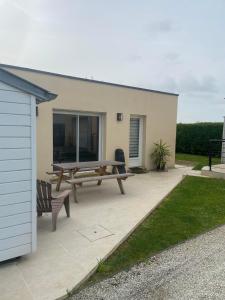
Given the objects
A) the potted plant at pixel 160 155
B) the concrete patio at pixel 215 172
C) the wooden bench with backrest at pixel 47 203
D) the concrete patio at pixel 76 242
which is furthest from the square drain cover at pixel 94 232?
the potted plant at pixel 160 155

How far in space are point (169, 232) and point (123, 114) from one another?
6405mm

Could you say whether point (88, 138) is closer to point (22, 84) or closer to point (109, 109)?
point (109, 109)

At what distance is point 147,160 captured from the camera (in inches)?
443

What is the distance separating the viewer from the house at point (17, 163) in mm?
3082

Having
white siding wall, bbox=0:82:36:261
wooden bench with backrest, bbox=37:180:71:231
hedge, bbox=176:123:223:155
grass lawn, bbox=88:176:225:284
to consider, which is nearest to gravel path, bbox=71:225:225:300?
grass lawn, bbox=88:176:225:284

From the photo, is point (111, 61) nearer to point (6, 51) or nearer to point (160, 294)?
point (6, 51)

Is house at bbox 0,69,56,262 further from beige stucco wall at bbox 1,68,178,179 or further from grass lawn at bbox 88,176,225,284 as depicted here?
beige stucco wall at bbox 1,68,178,179

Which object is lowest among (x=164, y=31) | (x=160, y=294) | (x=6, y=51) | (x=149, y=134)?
(x=160, y=294)

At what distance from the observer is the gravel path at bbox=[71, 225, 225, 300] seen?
2.82m

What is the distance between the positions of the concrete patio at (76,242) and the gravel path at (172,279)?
1.23ft

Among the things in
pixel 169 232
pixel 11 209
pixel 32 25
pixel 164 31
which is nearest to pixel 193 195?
pixel 169 232

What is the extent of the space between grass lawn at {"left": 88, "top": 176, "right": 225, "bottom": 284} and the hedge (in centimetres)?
1003

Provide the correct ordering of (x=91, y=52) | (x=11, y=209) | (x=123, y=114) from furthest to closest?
(x=91, y=52), (x=123, y=114), (x=11, y=209)

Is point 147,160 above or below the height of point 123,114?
below
